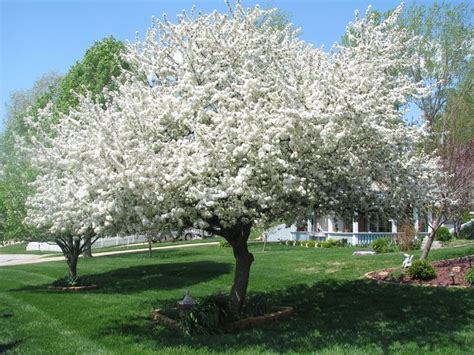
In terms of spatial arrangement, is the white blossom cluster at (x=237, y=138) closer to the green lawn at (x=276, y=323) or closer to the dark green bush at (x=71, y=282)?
the green lawn at (x=276, y=323)

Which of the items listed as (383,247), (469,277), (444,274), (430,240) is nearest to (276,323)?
(469,277)

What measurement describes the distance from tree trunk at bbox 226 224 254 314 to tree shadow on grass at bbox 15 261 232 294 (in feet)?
20.8

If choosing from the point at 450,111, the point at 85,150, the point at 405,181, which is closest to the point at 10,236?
the point at 85,150

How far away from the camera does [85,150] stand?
10.2 meters

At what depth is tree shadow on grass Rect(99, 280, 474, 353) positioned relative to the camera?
29.3 feet

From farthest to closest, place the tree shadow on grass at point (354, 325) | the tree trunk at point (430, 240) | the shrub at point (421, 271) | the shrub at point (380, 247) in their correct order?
the shrub at point (380, 247)
the tree trunk at point (430, 240)
the shrub at point (421, 271)
the tree shadow on grass at point (354, 325)

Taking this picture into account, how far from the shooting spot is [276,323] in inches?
428

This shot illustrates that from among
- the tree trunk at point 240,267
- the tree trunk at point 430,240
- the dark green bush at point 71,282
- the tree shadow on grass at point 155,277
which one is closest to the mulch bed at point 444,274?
the tree trunk at point 430,240

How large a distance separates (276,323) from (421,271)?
621 cm

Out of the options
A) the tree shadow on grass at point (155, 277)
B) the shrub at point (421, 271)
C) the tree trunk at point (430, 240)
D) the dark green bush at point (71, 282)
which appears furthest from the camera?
the dark green bush at point (71, 282)

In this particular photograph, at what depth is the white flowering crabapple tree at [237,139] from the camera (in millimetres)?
8719

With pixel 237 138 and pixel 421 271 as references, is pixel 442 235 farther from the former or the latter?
pixel 237 138

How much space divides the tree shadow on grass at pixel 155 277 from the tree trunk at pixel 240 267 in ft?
20.8

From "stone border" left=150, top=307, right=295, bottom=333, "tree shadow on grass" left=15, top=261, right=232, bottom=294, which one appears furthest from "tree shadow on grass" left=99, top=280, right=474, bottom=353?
"tree shadow on grass" left=15, top=261, right=232, bottom=294
